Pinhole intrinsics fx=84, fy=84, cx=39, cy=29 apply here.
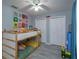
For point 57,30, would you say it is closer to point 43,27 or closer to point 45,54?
point 43,27

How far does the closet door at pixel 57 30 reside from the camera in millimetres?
5277

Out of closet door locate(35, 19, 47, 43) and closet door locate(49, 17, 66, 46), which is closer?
closet door locate(49, 17, 66, 46)

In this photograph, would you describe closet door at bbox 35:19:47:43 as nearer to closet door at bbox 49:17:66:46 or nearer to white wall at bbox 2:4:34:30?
closet door at bbox 49:17:66:46

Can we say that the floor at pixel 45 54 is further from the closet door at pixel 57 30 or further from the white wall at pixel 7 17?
the white wall at pixel 7 17

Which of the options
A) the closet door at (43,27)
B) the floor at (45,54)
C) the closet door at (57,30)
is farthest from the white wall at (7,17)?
the closet door at (57,30)

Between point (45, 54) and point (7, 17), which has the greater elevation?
point (7, 17)

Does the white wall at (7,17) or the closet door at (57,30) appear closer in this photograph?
the white wall at (7,17)

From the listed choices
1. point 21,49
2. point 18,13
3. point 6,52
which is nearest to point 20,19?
point 18,13

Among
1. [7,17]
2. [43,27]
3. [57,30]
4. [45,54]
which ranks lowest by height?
[45,54]

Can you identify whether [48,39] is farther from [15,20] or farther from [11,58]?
[11,58]

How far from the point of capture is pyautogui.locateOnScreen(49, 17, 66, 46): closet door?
5.28 m

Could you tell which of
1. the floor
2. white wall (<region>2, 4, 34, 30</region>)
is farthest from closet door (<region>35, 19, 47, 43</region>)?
white wall (<region>2, 4, 34, 30</region>)

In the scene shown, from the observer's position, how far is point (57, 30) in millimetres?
5578

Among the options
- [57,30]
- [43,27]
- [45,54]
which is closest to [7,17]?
[45,54]
